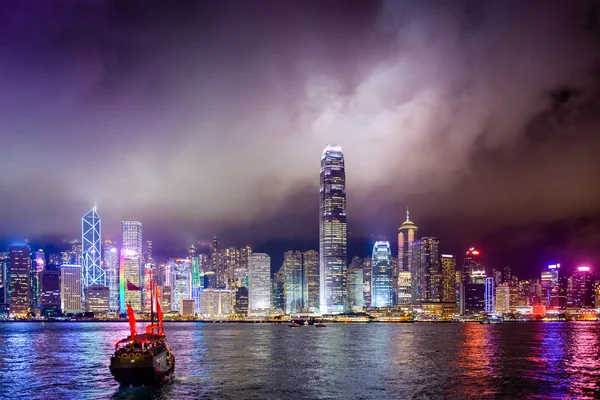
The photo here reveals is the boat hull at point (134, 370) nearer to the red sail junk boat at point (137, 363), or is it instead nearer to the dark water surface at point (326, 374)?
the red sail junk boat at point (137, 363)

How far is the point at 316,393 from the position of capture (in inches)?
2559

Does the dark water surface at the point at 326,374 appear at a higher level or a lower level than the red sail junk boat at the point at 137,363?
lower

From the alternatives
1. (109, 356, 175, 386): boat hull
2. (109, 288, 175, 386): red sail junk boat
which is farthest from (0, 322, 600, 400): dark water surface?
(109, 288, 175, 386): red sail junk boat

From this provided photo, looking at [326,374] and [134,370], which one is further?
[326,374]

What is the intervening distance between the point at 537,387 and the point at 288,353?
5300 centimetres

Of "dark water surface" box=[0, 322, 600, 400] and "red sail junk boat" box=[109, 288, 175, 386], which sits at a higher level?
"red sail junk boat" box=[109, 288, 175, 386]

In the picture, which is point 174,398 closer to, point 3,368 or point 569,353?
point 3,368

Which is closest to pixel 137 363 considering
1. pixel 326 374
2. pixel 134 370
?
pixel 134 370

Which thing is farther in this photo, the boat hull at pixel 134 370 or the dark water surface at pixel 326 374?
the dark water surface at pixel 326 374

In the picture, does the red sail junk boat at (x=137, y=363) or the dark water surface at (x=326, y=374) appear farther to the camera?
the dark water surface at (x=326, y=374)

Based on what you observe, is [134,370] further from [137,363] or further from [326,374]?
[326,374]

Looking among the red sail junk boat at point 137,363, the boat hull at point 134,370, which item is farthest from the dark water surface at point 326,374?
the red sail junk boat at point 137,363

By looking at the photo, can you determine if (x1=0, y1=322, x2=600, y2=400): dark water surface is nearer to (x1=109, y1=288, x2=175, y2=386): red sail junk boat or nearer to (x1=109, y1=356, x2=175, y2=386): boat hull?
(x1=109, y1=356, x2=175, y2=386): boat hull

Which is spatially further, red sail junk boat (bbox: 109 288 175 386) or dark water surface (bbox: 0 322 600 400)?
dark water surface (bbox: 0 322 600 400)
